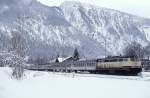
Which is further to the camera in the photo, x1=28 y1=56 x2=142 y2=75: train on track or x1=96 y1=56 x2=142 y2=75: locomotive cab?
x1=28 y1=56 x2=142 y2=75: train on track

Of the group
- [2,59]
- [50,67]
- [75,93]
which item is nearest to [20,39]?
[2,59]

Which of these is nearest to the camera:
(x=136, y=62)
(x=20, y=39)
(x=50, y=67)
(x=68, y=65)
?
(x=20, y=39)

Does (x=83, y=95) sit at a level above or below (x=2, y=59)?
below

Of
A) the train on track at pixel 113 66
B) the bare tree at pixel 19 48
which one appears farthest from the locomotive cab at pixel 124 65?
the bare tree at pixel 19 48

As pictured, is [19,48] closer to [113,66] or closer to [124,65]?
[124,65]

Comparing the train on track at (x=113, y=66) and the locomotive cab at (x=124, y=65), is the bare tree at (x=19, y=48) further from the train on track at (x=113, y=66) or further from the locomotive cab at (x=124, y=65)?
the train on track at (x=113, y=66)

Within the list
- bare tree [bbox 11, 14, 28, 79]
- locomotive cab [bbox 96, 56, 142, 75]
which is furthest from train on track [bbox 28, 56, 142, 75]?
bare tree [bbox 11, 14, 28, 79]

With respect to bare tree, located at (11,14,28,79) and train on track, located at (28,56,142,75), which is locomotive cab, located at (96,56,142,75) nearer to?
train on track, located at (28,56,142,75)

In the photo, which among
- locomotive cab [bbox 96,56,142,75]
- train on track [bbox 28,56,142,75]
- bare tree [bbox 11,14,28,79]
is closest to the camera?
bare tree [bbox 11,14,28,79]

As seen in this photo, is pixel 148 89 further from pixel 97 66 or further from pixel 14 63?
pixel 97 66

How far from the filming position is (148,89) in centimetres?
2972

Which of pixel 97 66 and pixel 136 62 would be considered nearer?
pixel 136 62

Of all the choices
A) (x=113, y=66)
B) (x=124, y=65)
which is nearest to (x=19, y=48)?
(x=124, y=65)

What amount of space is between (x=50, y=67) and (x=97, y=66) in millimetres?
32553
